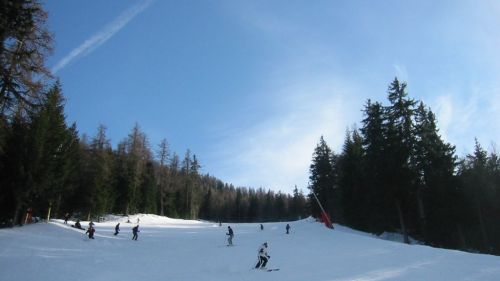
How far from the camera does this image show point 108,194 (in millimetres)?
60000

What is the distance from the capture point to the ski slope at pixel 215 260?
62.0ft

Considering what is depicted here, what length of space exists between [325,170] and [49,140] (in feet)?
142

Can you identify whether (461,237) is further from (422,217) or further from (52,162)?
(52,162)

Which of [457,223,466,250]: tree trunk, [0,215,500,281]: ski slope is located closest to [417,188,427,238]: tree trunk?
[457,223,466,250]: tree trunk

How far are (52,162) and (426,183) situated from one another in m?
36.7

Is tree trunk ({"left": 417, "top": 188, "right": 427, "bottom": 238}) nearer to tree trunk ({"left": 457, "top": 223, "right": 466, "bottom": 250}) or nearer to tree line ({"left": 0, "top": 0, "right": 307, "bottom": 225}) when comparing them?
tree trunk ({"left": 457, "top": 223, "right": 466, "bottom": 250})

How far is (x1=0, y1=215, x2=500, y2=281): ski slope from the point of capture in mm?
18906

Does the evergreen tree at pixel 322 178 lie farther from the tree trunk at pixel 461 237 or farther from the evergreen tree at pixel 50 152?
the evergreen tree at pixel 50 152

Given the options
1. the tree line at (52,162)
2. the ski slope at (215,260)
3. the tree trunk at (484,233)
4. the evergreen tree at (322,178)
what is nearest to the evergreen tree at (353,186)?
the evergreen tree at (322,178)

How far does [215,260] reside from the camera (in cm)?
2605

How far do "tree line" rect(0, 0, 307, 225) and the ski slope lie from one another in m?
A: 4.10

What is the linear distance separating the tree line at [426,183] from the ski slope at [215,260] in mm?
11150

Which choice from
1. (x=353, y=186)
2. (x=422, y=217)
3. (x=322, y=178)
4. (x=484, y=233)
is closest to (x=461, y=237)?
(x=484, y=233)

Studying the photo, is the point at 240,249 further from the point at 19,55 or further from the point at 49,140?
the point at 19,55
